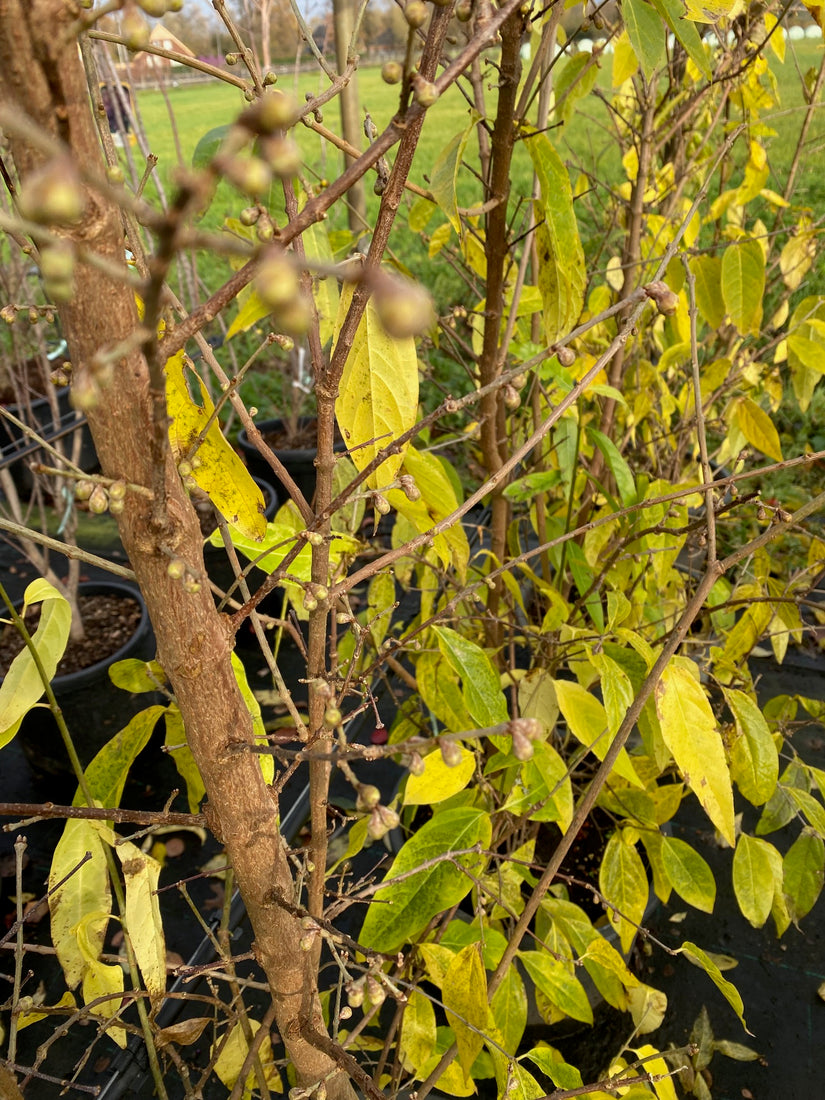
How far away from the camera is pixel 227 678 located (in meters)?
0.45

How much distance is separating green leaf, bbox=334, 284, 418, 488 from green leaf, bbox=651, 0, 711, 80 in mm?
292

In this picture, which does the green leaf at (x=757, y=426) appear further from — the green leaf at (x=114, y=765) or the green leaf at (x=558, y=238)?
the green leaf at (x=114, y=765)

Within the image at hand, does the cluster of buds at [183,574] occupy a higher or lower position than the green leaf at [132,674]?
higher

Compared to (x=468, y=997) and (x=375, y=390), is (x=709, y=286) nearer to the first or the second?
(x=375, y=390)

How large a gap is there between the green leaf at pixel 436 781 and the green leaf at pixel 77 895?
9.4 inches

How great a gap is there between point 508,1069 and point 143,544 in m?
0.52

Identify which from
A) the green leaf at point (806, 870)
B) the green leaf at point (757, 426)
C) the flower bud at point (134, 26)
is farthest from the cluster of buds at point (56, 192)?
the green leaf at point (757, 426)

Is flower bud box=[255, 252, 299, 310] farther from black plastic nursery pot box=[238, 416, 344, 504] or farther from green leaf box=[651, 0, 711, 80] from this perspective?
black plastic nursery pot box=[238, 416, 344, 504]

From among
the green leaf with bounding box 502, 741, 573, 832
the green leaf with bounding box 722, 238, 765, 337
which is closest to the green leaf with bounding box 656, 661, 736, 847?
the green leaf with bounding box 502, 741, 573, 832

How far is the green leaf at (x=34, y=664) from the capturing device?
0.51m

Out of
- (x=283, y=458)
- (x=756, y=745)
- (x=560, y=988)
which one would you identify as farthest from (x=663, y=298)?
(x=283, y=458)

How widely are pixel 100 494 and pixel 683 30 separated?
0.58 m

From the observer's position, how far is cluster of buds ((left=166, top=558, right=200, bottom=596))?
1.15 feet

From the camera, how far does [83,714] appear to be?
1.56m
